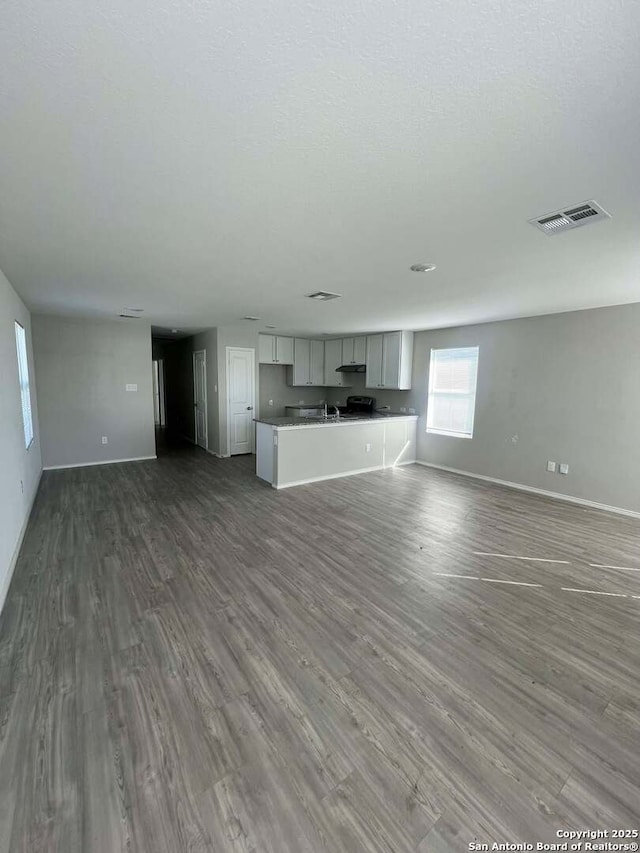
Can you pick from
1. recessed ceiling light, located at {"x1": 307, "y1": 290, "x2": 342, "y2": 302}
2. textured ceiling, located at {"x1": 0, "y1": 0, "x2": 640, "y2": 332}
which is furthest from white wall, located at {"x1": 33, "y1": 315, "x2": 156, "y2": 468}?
recessed ceiling light, located at {"x1": 307, "y1": 290, "x2": 342, "y2": 302}

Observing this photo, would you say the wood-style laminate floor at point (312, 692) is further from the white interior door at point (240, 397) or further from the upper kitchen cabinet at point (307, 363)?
the upper kitchen cabinet at point (307, 363)

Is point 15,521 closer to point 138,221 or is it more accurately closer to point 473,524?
point 138,221

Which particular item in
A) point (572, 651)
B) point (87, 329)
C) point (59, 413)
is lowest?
point (572, 651)

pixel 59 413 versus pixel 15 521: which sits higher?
pixel 59 413

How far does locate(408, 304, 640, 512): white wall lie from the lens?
14.4ft

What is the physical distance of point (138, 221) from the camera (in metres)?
2.13

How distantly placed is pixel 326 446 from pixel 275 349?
304cm

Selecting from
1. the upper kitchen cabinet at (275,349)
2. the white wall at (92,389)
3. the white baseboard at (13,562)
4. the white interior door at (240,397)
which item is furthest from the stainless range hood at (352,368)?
the white baseboard at (13,562)

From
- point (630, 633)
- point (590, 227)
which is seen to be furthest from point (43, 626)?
point (590, 227)

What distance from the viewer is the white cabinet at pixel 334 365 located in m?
8.15

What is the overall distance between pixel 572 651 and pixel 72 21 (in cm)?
343

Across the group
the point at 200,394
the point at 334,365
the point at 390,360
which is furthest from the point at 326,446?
the point at 200,394

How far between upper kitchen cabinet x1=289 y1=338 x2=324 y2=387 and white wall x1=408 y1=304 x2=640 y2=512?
3.18m

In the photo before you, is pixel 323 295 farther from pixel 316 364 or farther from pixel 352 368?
pixel 316 364
